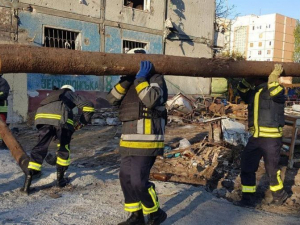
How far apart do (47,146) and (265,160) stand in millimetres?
2937

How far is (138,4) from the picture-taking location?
1484 cm

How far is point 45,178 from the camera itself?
4770mm

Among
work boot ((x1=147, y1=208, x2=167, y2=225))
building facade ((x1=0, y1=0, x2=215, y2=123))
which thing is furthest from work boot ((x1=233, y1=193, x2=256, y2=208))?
building facade ((x1=0, y1=0, x2=215, y2=123))

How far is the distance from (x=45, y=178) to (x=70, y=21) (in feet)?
26.8

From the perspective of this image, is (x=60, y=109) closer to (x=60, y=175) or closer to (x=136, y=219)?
(x=60, y=175)

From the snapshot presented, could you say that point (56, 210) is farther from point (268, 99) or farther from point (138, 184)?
point (268, 99)

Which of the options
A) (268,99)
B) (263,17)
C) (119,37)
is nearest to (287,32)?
(263,17)

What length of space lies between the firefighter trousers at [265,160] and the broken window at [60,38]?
28.9ft

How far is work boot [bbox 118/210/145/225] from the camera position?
331 centimetres

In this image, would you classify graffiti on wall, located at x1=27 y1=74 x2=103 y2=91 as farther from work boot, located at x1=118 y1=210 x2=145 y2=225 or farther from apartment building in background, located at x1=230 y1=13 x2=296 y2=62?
apartment building in background, located at x1=230 y1=13 x2=296 y2=62

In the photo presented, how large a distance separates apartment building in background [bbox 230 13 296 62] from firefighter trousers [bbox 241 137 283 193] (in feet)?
227

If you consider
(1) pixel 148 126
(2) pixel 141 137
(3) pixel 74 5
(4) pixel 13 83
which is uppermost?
(3) pixel 74 5

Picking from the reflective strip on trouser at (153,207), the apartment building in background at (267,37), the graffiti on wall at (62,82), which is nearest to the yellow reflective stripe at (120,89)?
the reflective strip on trouser at (153,207)

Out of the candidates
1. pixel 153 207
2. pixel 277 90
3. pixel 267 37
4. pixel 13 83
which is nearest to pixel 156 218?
pixel 153 207
